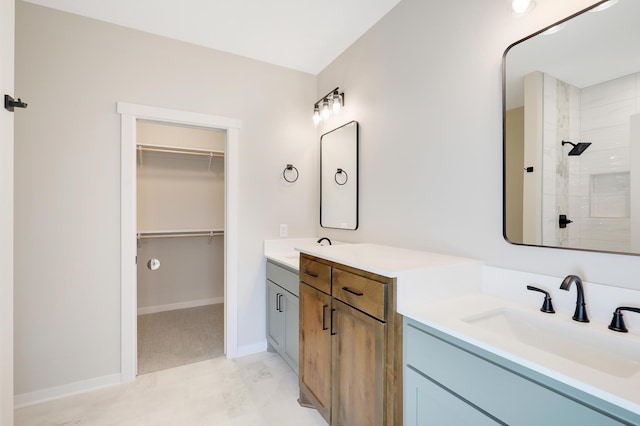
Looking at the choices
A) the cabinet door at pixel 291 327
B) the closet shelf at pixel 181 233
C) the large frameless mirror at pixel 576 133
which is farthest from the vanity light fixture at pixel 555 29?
the closet shelf at pixel 181 233

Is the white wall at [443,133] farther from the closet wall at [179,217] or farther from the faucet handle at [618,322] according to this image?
the closet wall at [179,217]

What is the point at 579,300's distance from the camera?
1059mm

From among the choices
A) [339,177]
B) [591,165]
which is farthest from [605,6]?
[339,177]

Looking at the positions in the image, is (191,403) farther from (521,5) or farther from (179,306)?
(521,5)

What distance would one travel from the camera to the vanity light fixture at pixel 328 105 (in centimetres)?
252

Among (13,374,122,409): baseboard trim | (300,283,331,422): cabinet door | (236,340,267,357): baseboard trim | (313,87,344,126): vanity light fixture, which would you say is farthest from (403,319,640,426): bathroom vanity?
(13,374,122,409): baseboard trim

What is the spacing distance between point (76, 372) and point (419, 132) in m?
2.86

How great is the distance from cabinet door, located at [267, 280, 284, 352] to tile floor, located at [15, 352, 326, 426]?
8.9 inches

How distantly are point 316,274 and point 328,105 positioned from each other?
1.58 metres

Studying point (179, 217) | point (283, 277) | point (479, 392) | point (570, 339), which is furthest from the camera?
point (179, 217)

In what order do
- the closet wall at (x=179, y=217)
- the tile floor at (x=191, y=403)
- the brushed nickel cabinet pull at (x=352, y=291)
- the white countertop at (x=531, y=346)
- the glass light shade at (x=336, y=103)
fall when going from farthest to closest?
the closet wall at (x=179, y=217) < the glass light shade at (x=336, y=103) < the tile floor at (x=191, y=403) < the brushed nickel cabinet pull at (x=352, y=291) < the white countertop at (x=531, y=346)

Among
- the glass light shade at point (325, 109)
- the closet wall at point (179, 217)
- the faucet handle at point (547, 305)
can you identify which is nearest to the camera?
the faucet handle at point (547, 305)

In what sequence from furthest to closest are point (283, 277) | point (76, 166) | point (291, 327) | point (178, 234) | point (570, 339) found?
point (178, 234)
point (283, 277)
point (291, 327)
point (76, 166)
point (570, 339)

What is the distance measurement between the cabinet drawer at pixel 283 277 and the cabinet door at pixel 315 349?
0.65 feet
